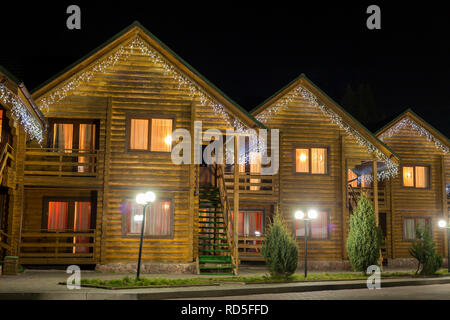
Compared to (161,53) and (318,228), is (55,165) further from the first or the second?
(318,228)

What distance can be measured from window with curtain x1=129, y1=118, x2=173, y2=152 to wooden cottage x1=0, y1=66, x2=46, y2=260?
3.23 metres

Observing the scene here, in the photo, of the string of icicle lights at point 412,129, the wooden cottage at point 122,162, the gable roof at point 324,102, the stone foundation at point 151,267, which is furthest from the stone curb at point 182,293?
the string of icicle lights at point 412,129

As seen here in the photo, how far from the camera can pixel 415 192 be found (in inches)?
1186

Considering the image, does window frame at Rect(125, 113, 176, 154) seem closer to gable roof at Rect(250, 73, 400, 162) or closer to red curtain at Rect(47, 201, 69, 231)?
red curtain at Rect(47, 201, 69, 231)

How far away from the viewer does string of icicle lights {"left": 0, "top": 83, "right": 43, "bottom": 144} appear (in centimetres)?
1703

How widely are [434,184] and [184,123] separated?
15.9 metres

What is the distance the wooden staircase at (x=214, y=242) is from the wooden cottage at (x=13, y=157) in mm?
6570

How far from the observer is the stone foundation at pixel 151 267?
2019 centimetres

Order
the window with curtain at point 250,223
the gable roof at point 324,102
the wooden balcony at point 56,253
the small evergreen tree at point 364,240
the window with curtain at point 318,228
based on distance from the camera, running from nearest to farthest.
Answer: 1. the wooden balcony at point 56,253
2. the small evergreen tree at point 364,240
3. the gable roof at point 324,102
4. the window with curtain at point 318,228
5. the window with curtain at point 250,223

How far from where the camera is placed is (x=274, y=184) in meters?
25.8

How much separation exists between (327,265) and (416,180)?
8.40 meters

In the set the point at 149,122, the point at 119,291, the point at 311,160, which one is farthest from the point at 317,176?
the point at 119,291

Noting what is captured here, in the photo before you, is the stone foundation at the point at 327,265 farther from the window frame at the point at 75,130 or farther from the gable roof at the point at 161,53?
the window frame at the point at 75,130
